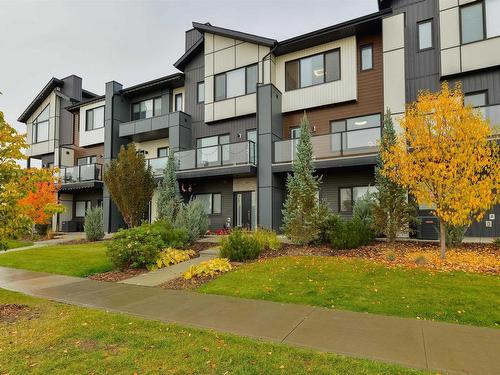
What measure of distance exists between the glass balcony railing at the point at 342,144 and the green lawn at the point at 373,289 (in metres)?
7.28

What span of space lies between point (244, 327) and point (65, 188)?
24.1 metres

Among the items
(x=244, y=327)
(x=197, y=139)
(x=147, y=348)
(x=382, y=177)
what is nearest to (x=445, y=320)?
(x=244, y=327)

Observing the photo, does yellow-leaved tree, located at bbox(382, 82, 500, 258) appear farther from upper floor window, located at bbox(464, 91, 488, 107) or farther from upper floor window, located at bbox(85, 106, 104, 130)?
upper floor window, located at bbox(85, 106, 104, 130)

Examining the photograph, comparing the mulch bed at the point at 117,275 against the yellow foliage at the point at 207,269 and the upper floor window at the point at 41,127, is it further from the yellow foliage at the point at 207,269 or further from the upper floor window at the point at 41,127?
the upper floor window at the point at 41,127

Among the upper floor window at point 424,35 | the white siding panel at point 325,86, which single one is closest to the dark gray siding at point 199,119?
the white siding panel at point 325,86

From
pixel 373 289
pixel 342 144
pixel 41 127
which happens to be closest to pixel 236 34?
pixel 342 144

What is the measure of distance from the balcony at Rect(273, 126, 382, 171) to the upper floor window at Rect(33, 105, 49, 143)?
77.2ft

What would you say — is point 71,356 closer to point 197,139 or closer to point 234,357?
point 234,357

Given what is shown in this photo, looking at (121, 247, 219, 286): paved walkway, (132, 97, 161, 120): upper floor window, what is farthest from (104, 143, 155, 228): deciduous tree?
(132, 97, 161, 120): upper floor window

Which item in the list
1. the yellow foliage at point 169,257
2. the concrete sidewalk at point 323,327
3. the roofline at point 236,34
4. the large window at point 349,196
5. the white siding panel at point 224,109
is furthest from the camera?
the white siding panel at point 224,109

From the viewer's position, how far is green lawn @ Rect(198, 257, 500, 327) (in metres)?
5.62

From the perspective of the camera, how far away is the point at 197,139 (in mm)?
21266

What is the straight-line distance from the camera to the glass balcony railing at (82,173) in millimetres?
23750

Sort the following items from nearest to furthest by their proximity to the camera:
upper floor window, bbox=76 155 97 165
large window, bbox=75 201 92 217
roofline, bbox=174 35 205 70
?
1. roofline, bbox=174 35 205 70
2. upper floor window, bbox=76 155 97 165
3. large window, bbox=75 201 92 217
